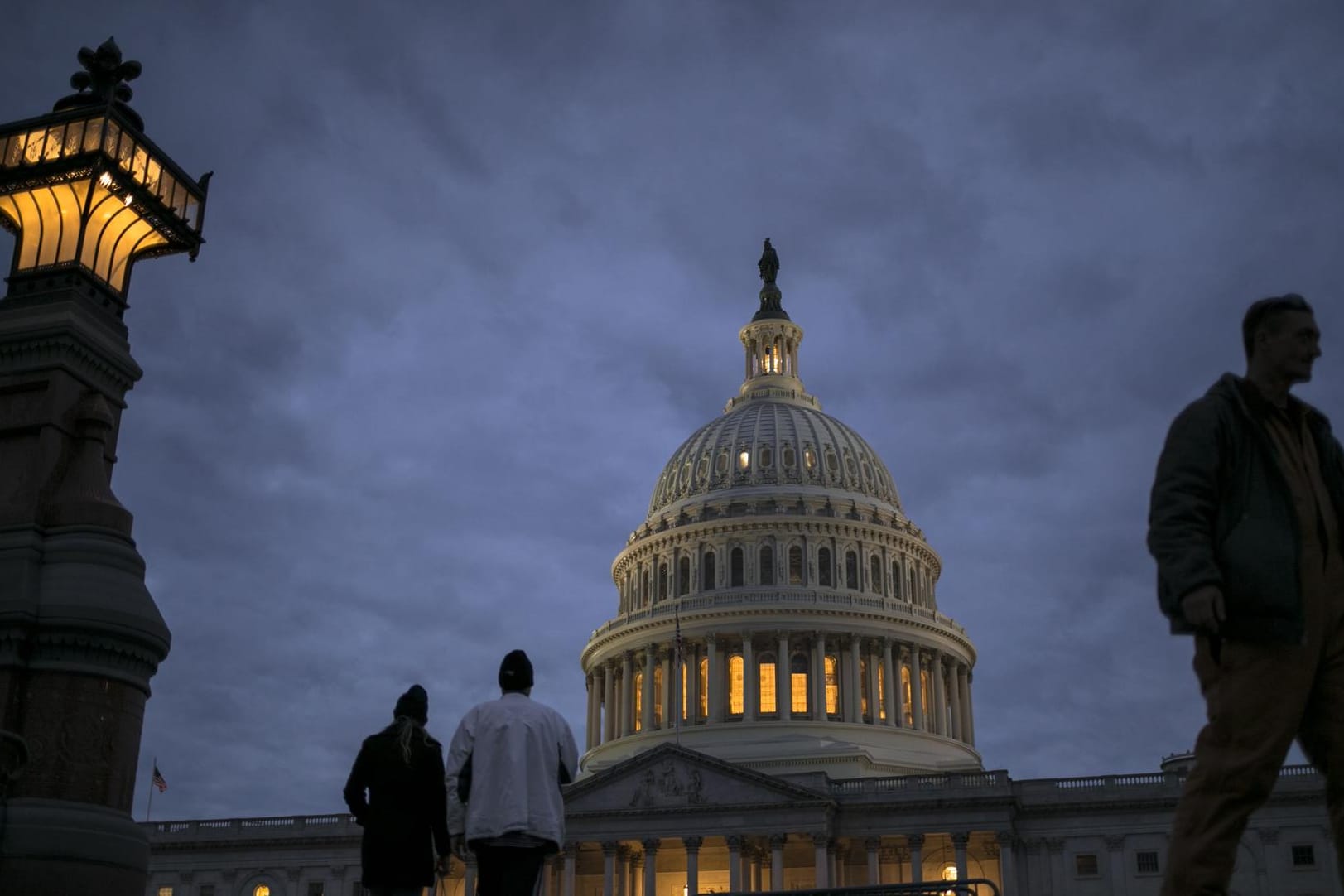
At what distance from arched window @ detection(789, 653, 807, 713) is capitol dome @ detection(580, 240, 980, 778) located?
0.10 meters

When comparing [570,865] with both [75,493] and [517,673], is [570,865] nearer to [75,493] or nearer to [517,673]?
[75,493]

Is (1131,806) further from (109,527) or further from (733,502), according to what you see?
(109,527)

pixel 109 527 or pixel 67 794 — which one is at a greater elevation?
pixel 109 527

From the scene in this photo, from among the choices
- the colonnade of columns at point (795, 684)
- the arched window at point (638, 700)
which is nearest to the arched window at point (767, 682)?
the colonnade of columns at point (795, 684)

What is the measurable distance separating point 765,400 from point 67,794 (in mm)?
104575

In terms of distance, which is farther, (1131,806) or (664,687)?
(664,687)

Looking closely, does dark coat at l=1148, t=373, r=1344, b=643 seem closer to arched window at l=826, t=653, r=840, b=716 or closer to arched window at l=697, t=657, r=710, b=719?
arched window at l=826, t=653, r=840, b=716

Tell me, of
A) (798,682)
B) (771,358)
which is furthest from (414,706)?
(771,358)

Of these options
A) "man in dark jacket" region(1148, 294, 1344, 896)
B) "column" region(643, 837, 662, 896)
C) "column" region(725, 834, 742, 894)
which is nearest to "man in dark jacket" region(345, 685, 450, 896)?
"man in dark jacket" region(1148, 294, 1344, 896)

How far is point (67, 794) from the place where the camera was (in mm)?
18641

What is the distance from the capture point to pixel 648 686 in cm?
10425

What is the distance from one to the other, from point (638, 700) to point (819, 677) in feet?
50.3

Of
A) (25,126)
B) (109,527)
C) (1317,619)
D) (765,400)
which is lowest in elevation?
(1317,619)

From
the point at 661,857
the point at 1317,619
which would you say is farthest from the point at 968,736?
the point at 1317,619
